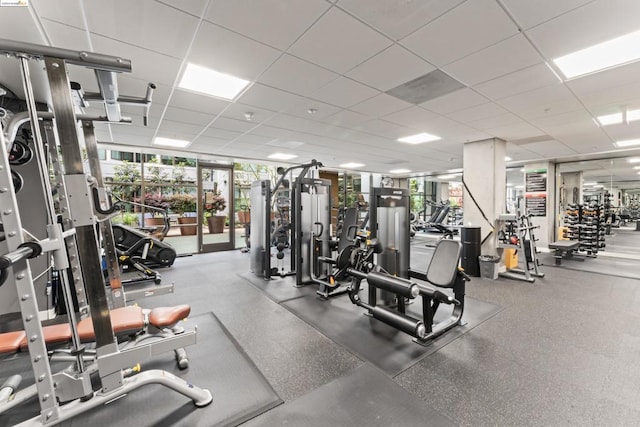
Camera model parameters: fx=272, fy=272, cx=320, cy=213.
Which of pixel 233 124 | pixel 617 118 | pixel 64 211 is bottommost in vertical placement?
pixel 64 211

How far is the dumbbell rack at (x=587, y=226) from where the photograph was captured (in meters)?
6.88

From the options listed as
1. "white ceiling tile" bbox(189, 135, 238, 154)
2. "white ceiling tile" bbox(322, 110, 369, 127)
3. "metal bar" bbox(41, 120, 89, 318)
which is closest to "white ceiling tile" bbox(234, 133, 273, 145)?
"white ceiling tile" bbox(189, 135, 238, 154)

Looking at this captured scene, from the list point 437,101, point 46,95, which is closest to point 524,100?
point 437,101

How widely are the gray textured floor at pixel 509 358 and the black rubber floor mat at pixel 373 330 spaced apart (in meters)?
0.10

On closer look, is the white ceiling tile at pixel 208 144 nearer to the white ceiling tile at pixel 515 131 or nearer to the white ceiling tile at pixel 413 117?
the white ceiling tile at pixel 413 117

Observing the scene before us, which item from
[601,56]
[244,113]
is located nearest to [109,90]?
[244,113]

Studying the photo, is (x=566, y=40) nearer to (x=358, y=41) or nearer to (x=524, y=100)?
(x=524, y=100)

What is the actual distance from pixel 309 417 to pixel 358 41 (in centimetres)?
282

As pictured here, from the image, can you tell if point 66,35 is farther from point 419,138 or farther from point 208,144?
point 419,138

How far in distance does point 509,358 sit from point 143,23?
4099 millimetres

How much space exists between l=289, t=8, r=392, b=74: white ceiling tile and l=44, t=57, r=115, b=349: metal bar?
163cm

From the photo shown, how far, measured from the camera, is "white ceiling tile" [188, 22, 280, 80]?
7.19 ft

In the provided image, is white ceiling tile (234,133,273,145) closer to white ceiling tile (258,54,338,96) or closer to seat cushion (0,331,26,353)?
white ceiling tile (258,54,338,96)

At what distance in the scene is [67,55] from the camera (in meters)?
1.50
